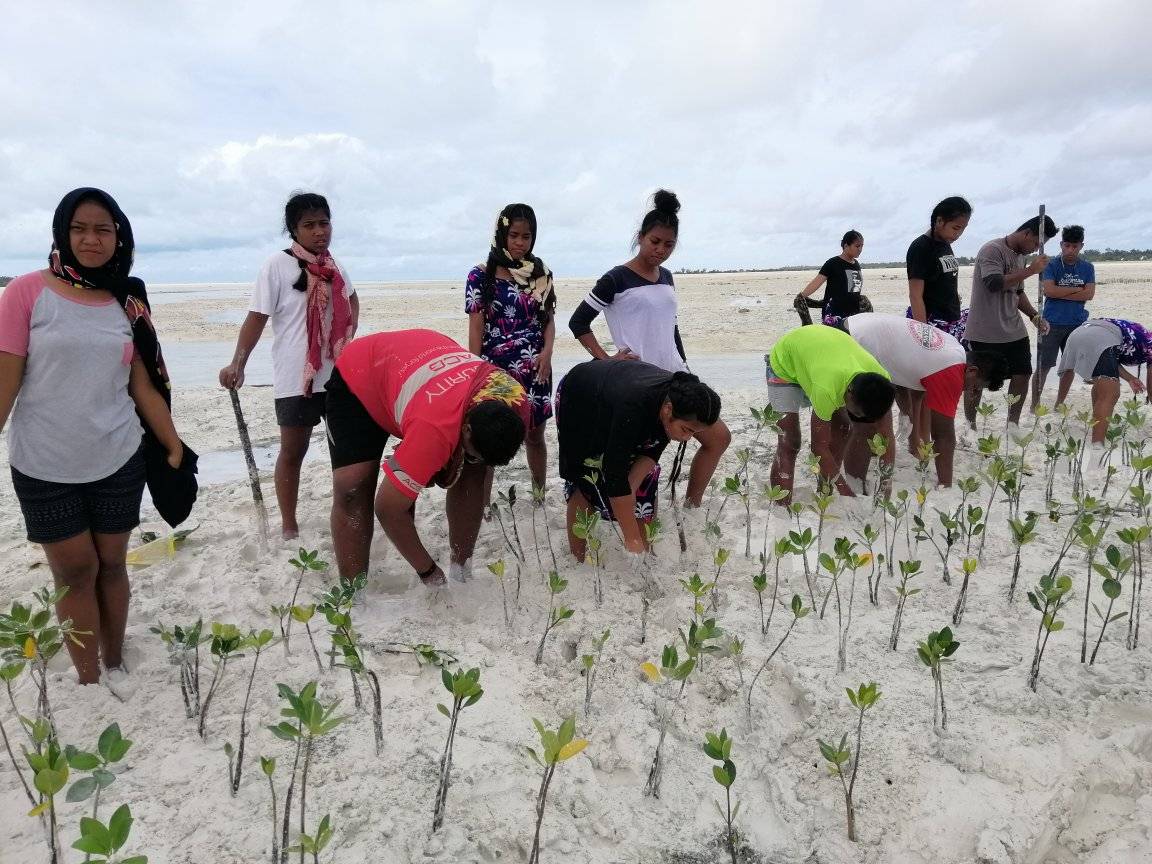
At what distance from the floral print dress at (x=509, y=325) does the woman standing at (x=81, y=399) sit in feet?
5.57

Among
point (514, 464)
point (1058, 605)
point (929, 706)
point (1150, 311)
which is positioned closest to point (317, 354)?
point (514, 464)

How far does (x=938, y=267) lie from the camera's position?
4828 millimetres

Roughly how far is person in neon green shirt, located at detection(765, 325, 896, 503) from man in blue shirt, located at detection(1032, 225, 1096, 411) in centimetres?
281

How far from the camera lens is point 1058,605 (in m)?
2.28

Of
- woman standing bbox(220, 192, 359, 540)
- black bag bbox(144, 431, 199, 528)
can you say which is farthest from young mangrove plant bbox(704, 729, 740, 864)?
woman standing bbox(220, 192, 359, 540)

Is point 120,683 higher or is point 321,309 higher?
point 321,309

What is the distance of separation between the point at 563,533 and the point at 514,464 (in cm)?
136

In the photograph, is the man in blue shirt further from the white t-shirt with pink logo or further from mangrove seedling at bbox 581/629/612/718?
mangrove seedling at bbox 581/629/612/718

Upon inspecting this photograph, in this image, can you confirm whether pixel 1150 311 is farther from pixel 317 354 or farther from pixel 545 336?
pixel 317 354

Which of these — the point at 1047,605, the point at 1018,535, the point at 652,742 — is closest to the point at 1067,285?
the point at 1018,535

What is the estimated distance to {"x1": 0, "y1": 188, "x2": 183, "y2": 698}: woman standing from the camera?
2221 millimetres

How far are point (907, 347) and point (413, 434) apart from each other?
116 inches

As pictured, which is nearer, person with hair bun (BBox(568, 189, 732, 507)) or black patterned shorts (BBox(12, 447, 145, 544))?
black patterned shorts (BBox(12, 447, 145, 544))

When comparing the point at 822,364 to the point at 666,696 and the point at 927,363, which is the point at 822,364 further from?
the point at 666,696
